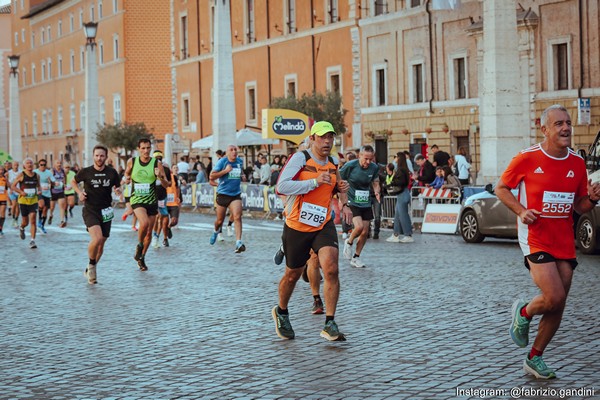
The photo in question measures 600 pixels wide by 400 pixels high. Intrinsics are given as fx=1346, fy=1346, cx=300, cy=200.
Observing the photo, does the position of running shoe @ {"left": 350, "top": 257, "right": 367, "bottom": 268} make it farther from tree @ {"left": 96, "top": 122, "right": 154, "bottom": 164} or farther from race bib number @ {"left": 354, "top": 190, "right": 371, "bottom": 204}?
tree @ {"left": 96, "top": 122, "right": 154, "bottom": 164}

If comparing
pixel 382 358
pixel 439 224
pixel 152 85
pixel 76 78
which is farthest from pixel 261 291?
pixel 76 78

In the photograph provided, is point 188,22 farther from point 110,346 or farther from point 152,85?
point 110,346

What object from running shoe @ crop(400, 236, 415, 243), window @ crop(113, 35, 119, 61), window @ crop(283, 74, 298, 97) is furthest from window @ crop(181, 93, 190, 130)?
running shoe @ crop(400, 236, 415, 243)

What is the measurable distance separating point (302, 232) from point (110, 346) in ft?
6.30

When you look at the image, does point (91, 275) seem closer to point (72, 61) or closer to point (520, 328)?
point (520, 328)

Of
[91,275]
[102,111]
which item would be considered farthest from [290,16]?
[91,275]

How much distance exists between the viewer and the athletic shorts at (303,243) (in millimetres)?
11711

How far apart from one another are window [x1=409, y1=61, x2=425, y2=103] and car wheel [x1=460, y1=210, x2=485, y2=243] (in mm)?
24361

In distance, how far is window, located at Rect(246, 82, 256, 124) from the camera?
62906mm

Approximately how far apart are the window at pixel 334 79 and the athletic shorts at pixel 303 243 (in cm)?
4353

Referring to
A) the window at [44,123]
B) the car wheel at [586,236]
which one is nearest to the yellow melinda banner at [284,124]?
the car wheel at [586,236]

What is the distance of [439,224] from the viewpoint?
94.6 ft

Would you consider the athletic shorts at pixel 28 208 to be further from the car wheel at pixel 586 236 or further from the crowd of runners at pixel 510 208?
the car wheel at pixel 586 236

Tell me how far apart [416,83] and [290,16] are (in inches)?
424
